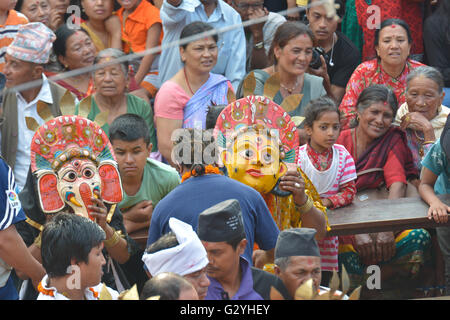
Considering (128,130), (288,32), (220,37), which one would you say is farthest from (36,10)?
(128,130)

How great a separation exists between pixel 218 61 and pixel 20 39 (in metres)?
1.46

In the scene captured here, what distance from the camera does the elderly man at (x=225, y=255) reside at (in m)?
3.17

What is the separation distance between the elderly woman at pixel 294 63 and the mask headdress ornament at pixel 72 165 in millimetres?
1481

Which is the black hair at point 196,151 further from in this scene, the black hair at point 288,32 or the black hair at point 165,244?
the black hair at point 288,32

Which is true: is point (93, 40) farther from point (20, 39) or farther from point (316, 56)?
point (316, 56)

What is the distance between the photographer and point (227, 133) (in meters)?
4.00

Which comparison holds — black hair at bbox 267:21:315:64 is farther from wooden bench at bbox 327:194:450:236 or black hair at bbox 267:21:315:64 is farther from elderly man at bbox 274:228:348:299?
A: elderly man at bbox 274:228:348:299

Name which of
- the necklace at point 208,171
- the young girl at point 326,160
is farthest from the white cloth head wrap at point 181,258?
the young girl at point 326,160

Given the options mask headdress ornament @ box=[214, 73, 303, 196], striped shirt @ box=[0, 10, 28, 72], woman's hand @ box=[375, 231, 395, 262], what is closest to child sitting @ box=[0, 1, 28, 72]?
striped shirt @ box=[0, 10, 28, 72]

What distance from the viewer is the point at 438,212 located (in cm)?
431

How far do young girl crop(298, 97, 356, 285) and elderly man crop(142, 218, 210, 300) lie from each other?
5.31ft

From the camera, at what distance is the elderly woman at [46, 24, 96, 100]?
222 inches
